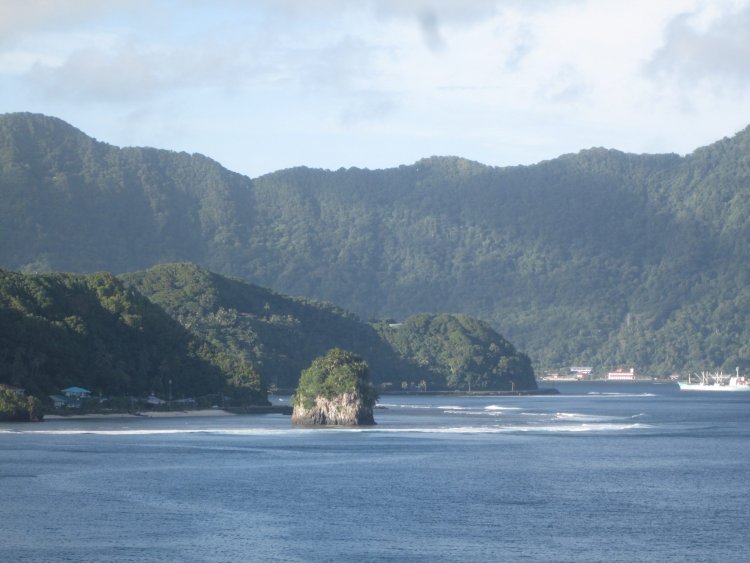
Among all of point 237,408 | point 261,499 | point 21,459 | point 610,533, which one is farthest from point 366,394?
point 610,533

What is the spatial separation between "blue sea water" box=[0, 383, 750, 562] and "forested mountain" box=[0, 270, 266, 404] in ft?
62.4

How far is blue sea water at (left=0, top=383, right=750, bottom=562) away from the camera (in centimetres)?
5447

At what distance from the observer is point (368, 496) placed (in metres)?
69.6

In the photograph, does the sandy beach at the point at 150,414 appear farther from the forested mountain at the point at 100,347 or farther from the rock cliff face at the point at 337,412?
the rock cliff face at the point at 337,412

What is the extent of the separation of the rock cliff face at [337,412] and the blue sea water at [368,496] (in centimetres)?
722

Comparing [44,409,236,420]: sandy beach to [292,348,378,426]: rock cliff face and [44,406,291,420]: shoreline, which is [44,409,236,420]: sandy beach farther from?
[292,348,378,426]: rock cliff face

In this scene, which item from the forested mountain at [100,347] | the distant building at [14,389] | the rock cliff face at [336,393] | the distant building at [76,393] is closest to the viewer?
the rock cliff face at [336,393]

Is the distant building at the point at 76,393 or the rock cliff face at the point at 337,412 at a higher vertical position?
the distant building at the point at 76,393

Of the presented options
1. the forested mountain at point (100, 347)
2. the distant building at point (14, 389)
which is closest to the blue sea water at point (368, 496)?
the distant building at point (14, 389)

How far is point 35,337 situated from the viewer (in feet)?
442

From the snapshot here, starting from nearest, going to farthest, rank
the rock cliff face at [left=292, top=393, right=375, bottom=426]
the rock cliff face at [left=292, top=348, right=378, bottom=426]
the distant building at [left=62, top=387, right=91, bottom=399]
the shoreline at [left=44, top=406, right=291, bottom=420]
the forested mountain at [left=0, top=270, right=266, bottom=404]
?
the rock cliff face at [left=292, top=348, right=378, bottom=426], the rock cliff face at [left=292, top=393, right=375, bottom=426], the shoreline at [left=44, top=406, right=291, bottom=420], the forested mountain at [left=0, top=270, right=266, bottom=404], the distant building at [left=62, top=387, right=91, bottom=399]

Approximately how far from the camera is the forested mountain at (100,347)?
135 m

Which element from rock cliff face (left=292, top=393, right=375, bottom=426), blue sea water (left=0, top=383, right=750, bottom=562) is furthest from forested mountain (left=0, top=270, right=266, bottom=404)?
rock cliff face (left=292, top=393, right=375, bottom=426)

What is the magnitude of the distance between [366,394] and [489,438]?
58.0ft
